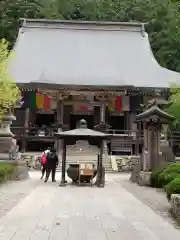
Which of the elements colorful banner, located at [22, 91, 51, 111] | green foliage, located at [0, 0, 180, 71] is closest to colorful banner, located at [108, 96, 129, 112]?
colorful banner, located at [22, 91, 51, 111]

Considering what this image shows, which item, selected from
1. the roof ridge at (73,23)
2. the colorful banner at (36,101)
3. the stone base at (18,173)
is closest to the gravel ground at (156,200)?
the stone base at (18,173)

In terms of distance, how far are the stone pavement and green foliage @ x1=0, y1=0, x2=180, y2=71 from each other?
33412 millimetres

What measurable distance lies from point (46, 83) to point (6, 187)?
1456 cm

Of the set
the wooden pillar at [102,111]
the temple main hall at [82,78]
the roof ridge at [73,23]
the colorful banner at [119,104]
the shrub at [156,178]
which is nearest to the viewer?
→ the shrub at [156,178]

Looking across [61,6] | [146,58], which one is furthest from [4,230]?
[61,6]

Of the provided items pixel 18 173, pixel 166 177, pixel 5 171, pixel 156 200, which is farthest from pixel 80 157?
pixel 156 200

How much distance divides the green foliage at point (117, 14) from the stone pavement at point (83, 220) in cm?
3341

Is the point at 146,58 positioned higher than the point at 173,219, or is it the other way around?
the point at 146,58

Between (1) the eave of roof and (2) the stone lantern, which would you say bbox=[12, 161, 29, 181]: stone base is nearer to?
(2) the stone lantern

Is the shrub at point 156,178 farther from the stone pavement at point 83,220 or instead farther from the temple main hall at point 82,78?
the temple main hall at point 82,78

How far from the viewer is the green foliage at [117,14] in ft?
137

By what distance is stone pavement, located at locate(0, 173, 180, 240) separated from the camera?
6.15 metres

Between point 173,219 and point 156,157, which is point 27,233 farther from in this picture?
point 156,157

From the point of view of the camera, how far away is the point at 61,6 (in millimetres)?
48812
